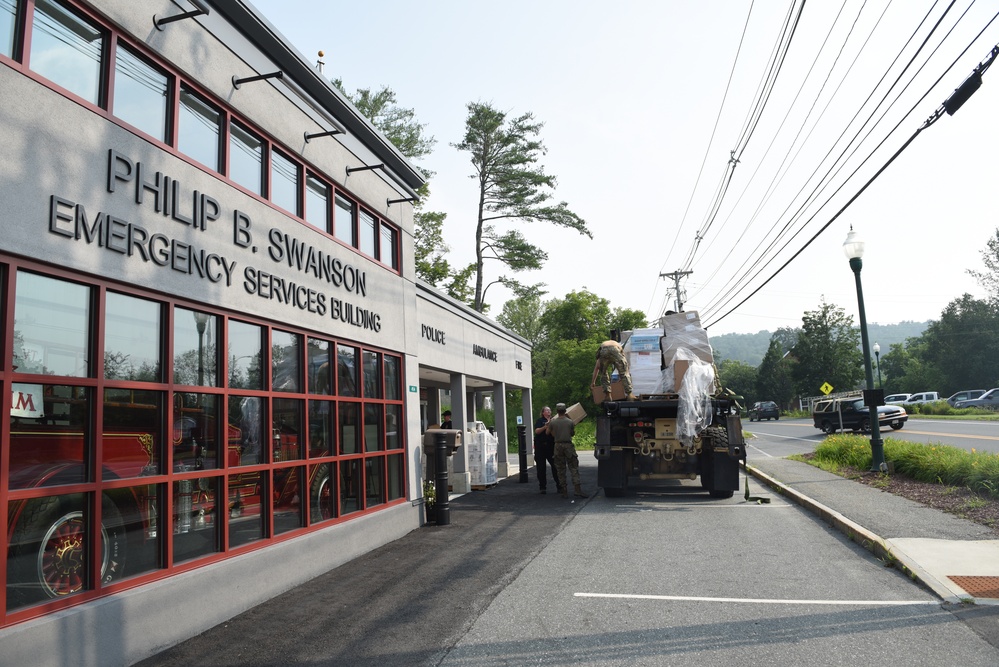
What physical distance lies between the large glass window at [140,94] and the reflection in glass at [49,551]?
3117 mm

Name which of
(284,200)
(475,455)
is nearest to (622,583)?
(284,200)

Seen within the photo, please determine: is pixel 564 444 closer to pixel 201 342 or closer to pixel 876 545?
pixel 876 545

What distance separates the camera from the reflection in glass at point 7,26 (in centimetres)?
467

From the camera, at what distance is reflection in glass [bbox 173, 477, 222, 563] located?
5.88 metres

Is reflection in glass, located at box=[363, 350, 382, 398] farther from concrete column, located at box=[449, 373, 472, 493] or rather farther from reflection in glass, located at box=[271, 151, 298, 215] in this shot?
concrete column, located at box=[449, 373, 472, 493]

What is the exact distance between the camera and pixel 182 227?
6176mm

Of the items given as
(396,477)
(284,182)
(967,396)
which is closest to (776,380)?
(967,396)

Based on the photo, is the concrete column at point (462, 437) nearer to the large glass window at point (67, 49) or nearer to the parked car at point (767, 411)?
the large glass window at point (67, 49)

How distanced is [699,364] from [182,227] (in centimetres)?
1002

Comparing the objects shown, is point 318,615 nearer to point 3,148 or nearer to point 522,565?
point 522,565

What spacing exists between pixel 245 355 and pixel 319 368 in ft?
4.99

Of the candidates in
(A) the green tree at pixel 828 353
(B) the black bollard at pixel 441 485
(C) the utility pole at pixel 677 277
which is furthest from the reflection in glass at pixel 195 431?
(A) the green tree at pixel 828 353

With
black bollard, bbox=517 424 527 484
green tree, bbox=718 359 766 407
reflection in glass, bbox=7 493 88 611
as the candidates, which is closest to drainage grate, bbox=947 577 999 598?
reflection in glass, bbox=7 493 88 611

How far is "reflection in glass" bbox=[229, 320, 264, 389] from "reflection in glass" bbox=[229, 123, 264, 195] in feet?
5.11
